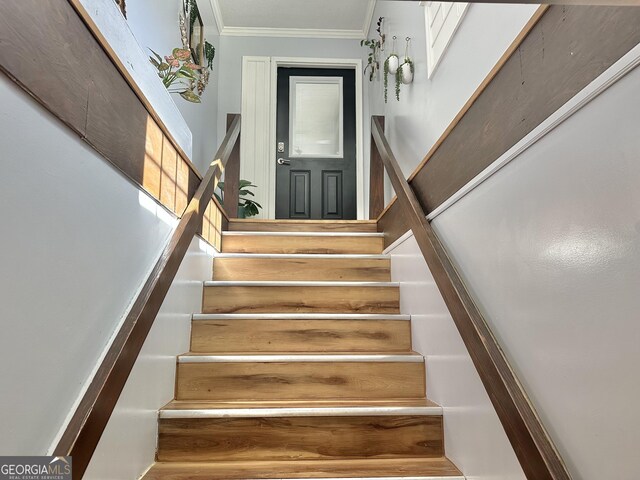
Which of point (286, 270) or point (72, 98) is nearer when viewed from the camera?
point (72, 98)

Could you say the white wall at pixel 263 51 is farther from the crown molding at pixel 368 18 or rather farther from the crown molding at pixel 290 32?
the crown molding at pixel 368 18

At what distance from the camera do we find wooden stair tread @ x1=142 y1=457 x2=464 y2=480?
1372 mm

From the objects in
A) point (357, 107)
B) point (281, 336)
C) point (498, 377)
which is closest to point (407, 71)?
point (281, 336)

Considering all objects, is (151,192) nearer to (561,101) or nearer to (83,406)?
(83,406)

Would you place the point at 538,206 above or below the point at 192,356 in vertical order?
above

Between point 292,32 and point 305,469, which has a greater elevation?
point 292,32

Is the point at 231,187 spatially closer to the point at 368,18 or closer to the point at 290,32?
the point at 290,32

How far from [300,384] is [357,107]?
3645 mm

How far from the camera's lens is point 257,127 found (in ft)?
15.5

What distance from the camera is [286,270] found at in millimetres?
2504

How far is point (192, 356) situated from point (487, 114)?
4.46 feet

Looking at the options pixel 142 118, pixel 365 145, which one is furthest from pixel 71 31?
pixel 365 145

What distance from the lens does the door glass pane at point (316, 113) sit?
4.88m

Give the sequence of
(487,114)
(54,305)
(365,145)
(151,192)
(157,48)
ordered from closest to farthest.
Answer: (54,305) → (487,114) → (151,192) → (157,48) → (365,145)
